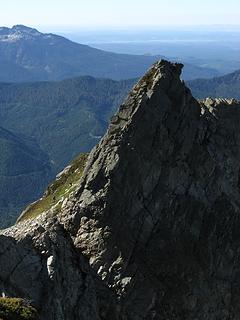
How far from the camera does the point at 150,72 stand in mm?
43250

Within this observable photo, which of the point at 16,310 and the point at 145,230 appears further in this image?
the point at 145,230

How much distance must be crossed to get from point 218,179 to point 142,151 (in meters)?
7.07

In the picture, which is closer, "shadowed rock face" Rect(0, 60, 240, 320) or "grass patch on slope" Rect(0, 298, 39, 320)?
"grass patch on slope" Rect(0, 298, 39, 320)

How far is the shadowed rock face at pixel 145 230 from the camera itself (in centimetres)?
3108

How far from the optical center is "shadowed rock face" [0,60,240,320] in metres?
31.1

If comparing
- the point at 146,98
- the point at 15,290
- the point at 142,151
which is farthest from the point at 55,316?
the point at 146,98

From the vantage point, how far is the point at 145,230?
1436 inches

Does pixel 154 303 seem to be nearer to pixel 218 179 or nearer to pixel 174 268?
pixel 174 268

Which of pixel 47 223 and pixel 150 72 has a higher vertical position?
pixel 150 72

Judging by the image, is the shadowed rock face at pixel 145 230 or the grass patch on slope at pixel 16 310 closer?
the grass patch on slope at pixel 16 310

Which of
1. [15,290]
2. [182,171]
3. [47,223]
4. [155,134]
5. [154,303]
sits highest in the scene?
[155,134]

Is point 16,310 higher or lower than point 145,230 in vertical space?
lower

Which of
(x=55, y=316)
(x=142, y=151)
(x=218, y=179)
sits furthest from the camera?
(x=218, y=179)

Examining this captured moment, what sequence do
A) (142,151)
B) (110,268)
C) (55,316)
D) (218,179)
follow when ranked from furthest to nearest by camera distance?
(218,179)
(142,151)
(110,268)
(55,316)
